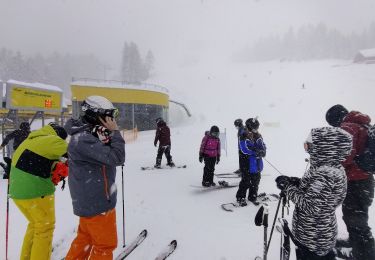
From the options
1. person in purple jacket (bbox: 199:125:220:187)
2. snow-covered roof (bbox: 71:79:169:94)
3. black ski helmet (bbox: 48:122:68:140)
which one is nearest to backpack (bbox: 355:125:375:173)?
black ski helmet (bbox: 48:122:68:140)

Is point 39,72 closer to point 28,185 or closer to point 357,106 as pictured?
point 357,106

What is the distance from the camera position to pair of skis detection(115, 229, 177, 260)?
13.5 feet

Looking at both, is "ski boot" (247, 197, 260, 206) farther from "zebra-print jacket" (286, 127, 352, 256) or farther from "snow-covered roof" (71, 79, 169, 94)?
"snow-covered roof" (71, 79, 169, 94)

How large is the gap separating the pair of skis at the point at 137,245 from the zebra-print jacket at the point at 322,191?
2.13 metres

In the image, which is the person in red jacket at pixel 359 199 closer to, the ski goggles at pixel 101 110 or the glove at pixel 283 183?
the glove at pixel 283 183

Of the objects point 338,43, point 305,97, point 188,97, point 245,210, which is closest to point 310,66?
point 338,43

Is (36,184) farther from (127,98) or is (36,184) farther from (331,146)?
(127,98)

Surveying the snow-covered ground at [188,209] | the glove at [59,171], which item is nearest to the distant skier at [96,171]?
the glove at [59,171]

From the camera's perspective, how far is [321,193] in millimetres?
2729

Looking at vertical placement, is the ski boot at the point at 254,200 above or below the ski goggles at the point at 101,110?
below

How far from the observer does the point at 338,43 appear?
86625mm

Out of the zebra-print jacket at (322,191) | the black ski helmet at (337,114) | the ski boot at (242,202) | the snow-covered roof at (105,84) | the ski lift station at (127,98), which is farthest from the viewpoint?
the snow-covered roof at (105,84)

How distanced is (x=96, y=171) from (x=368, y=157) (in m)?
3.45

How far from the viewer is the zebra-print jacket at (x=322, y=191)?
8.97 feet
